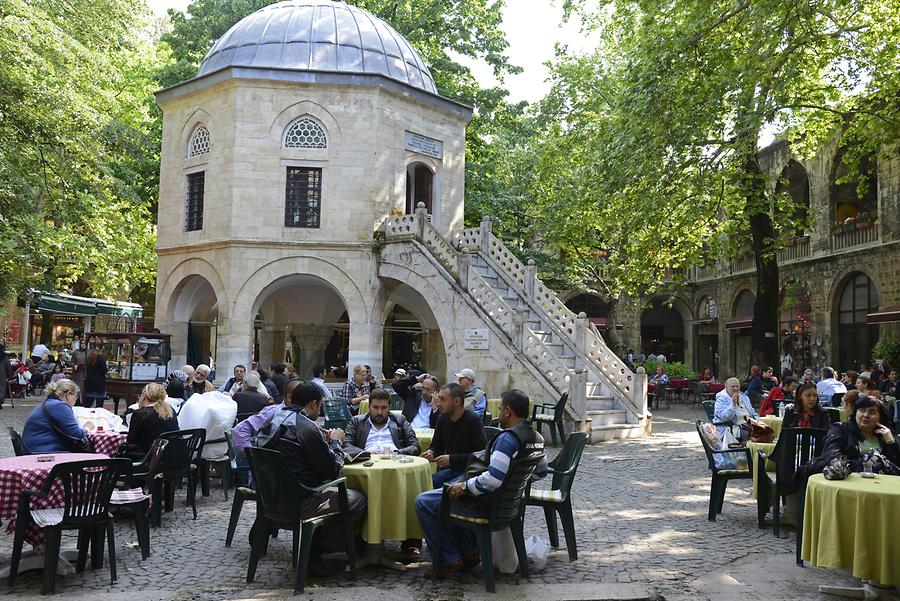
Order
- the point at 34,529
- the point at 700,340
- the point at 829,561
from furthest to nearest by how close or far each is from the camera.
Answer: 1. the point at 700,340
2. the point at 34,529
3. the point at 829,561

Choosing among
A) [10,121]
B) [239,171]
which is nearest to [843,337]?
[239,171]

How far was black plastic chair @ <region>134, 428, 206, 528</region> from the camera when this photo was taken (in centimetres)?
695

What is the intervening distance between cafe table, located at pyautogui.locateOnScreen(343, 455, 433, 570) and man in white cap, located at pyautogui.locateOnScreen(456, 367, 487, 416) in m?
4.25

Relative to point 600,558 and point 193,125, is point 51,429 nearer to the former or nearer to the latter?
point 600,558

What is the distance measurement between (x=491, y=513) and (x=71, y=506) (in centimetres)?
313

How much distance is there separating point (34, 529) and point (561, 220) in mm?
21659

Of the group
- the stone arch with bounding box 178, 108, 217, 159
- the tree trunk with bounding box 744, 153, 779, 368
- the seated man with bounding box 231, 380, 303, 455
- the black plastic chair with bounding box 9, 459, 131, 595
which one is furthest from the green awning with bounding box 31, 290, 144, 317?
the tree trunk with bounding box 744, 153, 779, 368

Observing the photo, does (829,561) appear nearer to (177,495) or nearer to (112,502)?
(112,502)

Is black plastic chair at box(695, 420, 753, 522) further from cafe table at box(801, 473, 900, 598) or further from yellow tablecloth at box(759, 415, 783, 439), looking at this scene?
cafe table at box(801, 473, 900, 598)

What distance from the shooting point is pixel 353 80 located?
18.9 m

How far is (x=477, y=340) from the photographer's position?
16.1m

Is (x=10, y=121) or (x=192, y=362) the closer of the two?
(x=10, y=121)

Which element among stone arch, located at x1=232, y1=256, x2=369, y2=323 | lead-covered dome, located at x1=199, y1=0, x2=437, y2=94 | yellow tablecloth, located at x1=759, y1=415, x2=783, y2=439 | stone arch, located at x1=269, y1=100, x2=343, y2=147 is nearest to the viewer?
yellow tablecloth, located at x1=759, y1=415, x2=783, y2=439

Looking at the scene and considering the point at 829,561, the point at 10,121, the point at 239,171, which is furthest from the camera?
the point at 239,171
